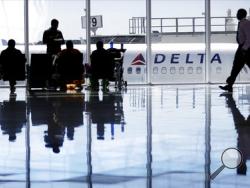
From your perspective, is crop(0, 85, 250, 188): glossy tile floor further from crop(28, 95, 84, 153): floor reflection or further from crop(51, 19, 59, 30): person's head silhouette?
crop(51, 19, 59, 30): person's head silhouette

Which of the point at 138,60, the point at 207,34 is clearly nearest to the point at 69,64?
the point at 207,34

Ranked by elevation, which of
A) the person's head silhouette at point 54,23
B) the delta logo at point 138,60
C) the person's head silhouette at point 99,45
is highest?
the person's head silhouette at point 54,23

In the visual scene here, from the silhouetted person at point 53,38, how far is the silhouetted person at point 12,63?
59 cm

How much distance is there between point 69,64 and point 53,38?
0.63 metres

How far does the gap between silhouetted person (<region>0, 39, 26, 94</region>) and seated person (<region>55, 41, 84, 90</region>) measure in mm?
894

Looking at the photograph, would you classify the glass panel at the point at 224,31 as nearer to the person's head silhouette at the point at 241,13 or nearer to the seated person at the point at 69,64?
the seated person at the point at 69,64

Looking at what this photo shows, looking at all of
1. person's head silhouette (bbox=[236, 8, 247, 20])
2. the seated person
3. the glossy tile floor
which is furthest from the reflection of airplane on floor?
the seated person

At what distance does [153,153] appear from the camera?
13.1 feet

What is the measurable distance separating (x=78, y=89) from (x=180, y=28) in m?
10.5

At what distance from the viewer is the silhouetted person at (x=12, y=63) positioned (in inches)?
507

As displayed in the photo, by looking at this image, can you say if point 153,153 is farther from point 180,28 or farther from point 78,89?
point 180,28

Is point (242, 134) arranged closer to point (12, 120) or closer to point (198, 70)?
point (12, 120)

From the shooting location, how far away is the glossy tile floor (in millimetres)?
3078

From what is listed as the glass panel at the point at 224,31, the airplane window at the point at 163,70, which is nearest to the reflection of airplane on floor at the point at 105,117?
the glass panel at the point at 224,31
